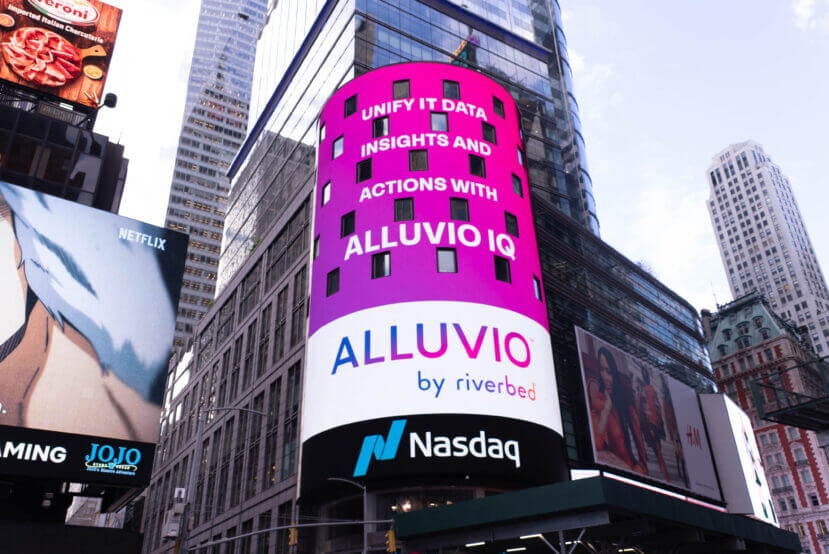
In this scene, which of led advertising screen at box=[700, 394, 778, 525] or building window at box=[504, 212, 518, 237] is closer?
building window at box=[504, 212, 518, 237]

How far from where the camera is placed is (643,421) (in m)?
62.8

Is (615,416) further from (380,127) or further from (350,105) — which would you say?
(350,105)

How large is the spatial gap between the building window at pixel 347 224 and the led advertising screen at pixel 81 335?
12.3 metres

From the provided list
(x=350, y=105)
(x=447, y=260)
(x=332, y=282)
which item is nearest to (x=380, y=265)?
(x=332, y=282)

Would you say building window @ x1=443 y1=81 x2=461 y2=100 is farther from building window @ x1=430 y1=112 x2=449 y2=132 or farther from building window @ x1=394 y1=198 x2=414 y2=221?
building window @ x1=394 y1=198 x2=414 y2=221

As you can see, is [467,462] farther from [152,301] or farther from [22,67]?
[22,67]

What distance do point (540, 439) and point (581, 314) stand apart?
24.7 metres

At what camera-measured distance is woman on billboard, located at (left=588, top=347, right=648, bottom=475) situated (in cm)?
5562

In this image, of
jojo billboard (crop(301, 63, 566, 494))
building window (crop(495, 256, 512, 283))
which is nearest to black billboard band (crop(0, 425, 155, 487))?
jojo billboard (crop(301, 63, 566, 494))

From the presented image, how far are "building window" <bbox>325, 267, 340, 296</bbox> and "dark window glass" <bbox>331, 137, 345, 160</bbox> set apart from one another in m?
→ 11.0

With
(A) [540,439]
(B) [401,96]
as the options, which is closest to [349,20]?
(B) [401,96]

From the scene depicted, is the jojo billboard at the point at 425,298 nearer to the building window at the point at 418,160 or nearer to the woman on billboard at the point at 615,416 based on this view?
the building window at the point at 418,160

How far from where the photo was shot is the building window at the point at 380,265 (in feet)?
151

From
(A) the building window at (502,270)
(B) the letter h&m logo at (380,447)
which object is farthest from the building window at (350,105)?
(B) the letter h&m logo at (380,447)
